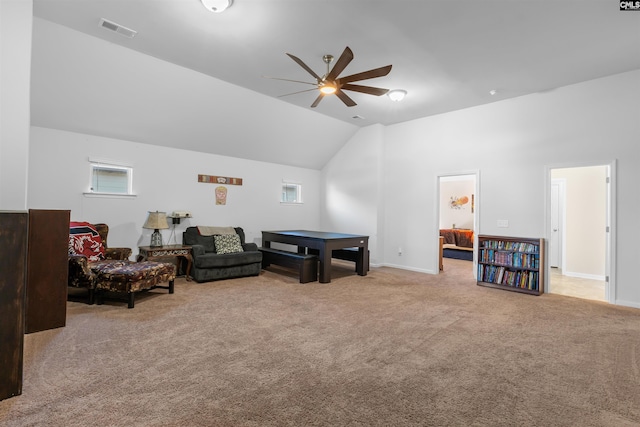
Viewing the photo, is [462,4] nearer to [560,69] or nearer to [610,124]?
[560,69]

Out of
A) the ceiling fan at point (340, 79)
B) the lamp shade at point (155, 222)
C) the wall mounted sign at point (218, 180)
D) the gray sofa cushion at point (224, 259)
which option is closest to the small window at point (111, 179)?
the lamp shade at point (155, 222)

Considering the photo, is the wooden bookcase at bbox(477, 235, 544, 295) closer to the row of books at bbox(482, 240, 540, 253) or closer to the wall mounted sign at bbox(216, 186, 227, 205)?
the row of books at bbox(482, 240, 540, 253)

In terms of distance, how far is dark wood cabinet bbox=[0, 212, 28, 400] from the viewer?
6.23 ft

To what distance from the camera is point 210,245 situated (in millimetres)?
5805

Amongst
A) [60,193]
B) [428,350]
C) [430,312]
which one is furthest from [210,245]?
[428,350]

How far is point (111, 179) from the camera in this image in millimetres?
5383

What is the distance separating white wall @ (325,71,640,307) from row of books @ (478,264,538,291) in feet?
2.09

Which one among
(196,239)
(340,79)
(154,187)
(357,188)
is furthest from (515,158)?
(154,187)

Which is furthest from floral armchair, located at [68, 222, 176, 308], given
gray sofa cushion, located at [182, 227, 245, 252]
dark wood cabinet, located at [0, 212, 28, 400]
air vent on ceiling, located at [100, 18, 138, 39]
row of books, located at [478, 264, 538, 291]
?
row of books, located at [478, 264, 538, 291]

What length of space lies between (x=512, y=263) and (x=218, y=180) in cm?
574

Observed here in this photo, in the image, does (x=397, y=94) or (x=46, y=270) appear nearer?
(x=46, y=270)

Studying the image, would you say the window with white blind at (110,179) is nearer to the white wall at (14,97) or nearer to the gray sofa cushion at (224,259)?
the gray sofa cushion at (224,259)

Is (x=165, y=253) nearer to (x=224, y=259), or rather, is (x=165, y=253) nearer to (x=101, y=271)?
(x=224, y=259)

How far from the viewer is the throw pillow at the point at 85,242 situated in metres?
4.22
